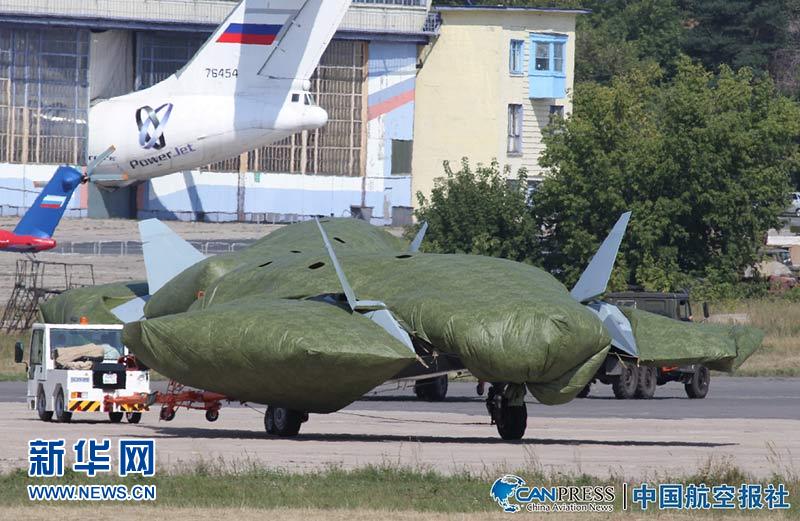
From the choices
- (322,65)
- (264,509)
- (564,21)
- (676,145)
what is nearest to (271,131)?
(322,65)

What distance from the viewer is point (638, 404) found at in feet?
122

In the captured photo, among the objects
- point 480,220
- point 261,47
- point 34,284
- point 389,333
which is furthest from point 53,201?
point 389,333

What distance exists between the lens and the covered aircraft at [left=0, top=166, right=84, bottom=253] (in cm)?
5731

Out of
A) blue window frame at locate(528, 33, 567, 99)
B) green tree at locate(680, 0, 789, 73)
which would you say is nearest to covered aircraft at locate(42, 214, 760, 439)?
blue window frame at locate(528, 33, 567, 99)

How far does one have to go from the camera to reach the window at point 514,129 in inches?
3516

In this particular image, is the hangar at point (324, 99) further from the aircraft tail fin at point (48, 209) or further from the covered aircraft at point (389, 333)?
the covered aircraft at point (389, 333)

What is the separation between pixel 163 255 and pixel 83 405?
3.98 meters

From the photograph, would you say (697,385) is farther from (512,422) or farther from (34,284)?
(34,284)

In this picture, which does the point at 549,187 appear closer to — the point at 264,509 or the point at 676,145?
the point at 676,145

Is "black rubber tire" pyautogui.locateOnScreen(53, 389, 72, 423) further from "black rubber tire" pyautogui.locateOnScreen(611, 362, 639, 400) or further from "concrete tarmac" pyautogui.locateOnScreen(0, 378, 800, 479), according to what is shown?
"black rubber tire" pyautogui.locateOnScreen(611, 362, 639, 400)

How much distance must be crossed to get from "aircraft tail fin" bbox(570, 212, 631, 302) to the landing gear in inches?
78.3

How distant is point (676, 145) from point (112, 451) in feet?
158

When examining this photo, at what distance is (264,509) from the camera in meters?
16.9

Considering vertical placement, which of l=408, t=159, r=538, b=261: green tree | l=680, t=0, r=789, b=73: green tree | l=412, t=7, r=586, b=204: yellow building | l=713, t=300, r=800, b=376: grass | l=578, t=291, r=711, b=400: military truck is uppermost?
l=680, t=0, r=789, b=73: green tree
